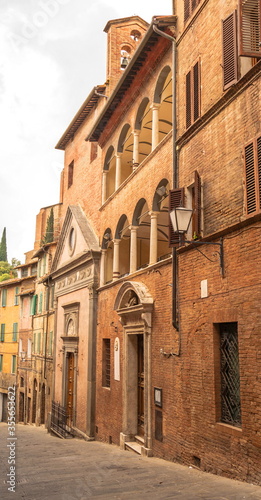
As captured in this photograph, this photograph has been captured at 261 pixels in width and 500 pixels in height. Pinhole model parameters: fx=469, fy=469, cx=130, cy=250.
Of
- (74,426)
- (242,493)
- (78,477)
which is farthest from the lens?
(74,426)

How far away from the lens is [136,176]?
13586mm

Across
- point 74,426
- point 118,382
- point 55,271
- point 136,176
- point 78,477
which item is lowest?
point 74,426

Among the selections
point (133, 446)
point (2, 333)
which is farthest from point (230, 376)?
point (2, 333)

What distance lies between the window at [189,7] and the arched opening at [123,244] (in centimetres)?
644

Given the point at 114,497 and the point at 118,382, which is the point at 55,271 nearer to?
the point at 118,382

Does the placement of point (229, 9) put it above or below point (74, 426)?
above

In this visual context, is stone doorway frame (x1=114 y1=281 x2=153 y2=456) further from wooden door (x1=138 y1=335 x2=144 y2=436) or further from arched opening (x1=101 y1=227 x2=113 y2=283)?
arched opening (x1=101 y1=227 x2=113 y2=283)

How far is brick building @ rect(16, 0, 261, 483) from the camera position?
752 centimetres

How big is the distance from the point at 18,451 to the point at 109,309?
498 centimetres

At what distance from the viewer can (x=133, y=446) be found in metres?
12.0

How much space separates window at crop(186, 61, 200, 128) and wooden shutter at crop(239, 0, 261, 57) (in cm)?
210

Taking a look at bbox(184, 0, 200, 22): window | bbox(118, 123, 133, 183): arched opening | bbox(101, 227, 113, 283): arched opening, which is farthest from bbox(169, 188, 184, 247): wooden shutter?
bbox(101, 227, 113, 283): arched opening

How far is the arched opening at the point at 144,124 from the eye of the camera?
1388cm

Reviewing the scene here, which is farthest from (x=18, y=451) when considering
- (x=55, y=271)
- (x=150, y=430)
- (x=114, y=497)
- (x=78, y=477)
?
(x=55, y=271)
